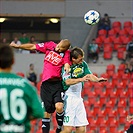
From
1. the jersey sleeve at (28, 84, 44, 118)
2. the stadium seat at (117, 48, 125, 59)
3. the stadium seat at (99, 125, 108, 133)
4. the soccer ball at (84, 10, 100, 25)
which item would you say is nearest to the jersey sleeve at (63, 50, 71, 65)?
the soccer ball at (84, 10, 100, 25)

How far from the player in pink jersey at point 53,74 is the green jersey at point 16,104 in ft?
12.7

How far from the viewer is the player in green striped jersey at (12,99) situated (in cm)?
565

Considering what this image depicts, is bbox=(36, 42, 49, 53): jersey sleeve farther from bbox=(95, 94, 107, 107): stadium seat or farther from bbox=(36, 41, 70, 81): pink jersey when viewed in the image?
bbox=(95, 94, 107, 107): stadium seat

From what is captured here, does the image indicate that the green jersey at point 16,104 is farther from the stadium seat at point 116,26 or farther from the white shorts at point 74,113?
the stadium seat at point 116,26

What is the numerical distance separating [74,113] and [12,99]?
4557mm

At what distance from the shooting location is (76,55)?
9859mm

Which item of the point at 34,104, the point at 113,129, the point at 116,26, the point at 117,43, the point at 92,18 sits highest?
the point at 116,26

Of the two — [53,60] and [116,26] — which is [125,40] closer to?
[116,26]

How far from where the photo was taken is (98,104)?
60.0 feet

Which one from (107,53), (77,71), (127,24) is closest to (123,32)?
(127,24)

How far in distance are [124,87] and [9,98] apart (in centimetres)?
1359

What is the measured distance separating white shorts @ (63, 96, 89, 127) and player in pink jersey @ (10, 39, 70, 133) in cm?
12

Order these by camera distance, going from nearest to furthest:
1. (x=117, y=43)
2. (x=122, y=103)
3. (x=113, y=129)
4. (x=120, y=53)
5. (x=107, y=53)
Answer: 1. (x=113, y=129)
2. (x=122, y=103)
3. (x=120, y=53)
4. (x=107, y=53)
5. (x=117, y=43)

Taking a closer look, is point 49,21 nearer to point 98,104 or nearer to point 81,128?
point 98,104
